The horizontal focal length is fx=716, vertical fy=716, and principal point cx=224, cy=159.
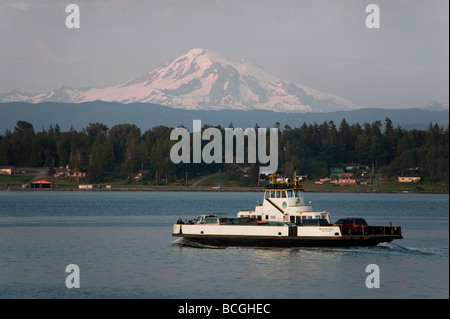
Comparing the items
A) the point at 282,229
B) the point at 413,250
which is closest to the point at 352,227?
the point at 413,250

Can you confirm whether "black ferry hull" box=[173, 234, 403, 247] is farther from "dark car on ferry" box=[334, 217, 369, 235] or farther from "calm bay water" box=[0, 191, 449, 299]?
"dark car on ferry" box=[334, 217, 369, 235]

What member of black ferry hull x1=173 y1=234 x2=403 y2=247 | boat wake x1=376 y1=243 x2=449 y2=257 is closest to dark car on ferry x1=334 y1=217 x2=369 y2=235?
black ferry hull x1=173 y1=234 x2=403 y2=247

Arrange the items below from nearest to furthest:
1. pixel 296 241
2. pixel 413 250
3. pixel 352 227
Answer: pixel 296 241 → pixel 413 250 → pixel 352 227

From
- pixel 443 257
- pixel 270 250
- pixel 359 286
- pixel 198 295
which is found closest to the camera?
pixel 198 295

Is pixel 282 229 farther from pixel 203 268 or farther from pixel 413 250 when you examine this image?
pixel 413 250

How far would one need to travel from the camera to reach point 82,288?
1973 inches

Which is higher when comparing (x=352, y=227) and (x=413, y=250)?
(x=352, y=227)

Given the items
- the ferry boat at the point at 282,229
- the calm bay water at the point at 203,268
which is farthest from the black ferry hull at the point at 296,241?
the calm bay water at the point at 203,268

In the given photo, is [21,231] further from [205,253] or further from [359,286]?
[359,286]

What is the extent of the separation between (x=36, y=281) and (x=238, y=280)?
1474 cm

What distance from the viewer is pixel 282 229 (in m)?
A: 67.7

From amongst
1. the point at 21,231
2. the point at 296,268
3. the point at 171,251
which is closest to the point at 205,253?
the point at 171,251

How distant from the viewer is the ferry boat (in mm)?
67250
